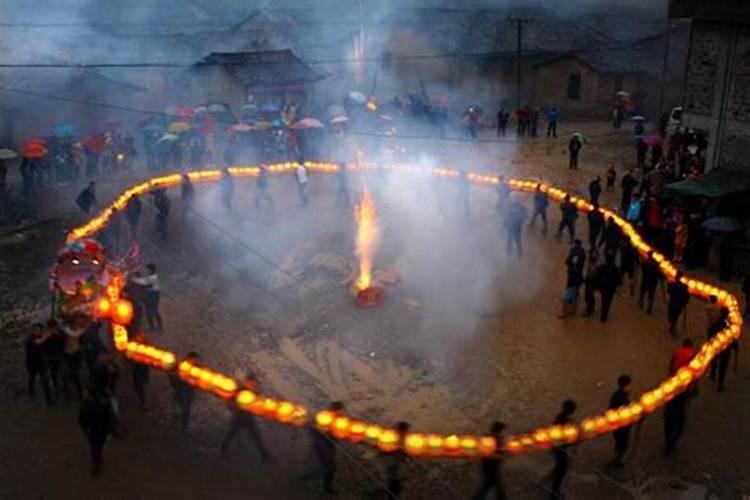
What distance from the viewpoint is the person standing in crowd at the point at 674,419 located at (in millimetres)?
12938

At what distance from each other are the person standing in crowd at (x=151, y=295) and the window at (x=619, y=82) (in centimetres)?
2887

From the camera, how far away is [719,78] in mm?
22781

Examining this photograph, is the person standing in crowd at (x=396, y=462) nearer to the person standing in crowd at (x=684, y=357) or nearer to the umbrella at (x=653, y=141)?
the person standing in crowd at (x=684, y=357)

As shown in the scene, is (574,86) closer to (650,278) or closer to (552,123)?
(552,123)

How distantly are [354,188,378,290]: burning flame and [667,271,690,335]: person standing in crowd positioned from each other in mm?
6391

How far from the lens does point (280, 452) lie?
13.1 metres

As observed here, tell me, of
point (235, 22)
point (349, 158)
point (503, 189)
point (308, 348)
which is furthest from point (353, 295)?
point (235, 22)

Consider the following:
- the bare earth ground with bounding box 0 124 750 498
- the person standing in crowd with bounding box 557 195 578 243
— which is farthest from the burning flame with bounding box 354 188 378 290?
the person standing in crowd with bounding box 557 195 578 243

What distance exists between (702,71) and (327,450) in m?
18.2

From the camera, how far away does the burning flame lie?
1954cm

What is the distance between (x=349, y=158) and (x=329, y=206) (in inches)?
245

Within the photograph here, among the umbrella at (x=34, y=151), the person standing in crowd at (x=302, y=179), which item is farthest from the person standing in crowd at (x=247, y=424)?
the umbrella at (x=34, y=151)

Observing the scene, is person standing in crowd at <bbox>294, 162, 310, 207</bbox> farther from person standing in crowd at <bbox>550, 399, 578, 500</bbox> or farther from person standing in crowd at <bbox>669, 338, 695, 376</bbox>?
person standing in crowd at <bbox>550, 399, 578, 500</bbox>

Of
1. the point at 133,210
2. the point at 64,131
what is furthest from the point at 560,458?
the point at 64,131
